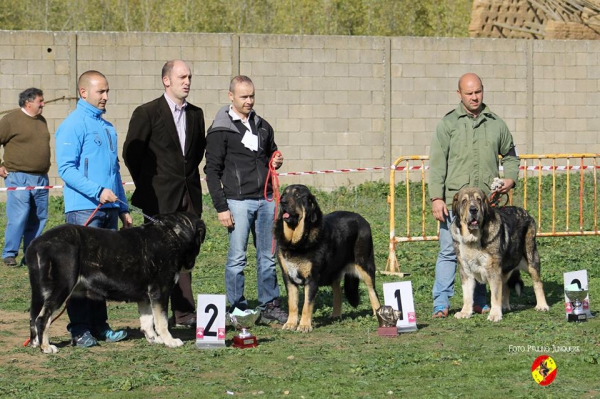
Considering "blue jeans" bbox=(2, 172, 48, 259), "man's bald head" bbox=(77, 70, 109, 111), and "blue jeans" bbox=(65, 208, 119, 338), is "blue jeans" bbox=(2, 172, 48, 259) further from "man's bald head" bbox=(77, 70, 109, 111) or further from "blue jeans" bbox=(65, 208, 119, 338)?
"man's bald head" bbox=(77, 70, 109, 111)

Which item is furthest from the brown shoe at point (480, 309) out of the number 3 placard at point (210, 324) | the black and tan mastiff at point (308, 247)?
the number 3 placard at point (210, 324)

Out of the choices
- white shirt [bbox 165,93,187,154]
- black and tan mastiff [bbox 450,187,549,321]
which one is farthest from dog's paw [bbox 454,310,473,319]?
white shirt [bbox 165,93,187,154]

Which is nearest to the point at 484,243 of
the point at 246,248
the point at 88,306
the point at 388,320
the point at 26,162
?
the point at 388,320

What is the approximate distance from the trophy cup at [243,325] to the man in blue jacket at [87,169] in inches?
38.3

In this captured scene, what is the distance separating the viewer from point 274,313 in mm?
8984

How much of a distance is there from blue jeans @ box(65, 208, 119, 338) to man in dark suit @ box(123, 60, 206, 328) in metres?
0.44

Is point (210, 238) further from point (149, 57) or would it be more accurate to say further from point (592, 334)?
point (592, 334)

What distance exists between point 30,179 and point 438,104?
31.1 feet

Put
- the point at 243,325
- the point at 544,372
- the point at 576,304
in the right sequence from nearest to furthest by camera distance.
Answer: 1. the point at 544,372
2. the point at 243,325
3. the point at 576,304

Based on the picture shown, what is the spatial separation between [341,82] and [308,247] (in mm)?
11348

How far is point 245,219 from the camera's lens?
8773 millimetres

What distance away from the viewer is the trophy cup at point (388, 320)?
8156mm

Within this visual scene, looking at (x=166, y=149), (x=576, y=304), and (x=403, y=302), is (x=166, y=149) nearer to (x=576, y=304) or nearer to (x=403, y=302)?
(x=403, y=302)

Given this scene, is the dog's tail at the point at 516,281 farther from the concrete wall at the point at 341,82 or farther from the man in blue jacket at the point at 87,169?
the concrete wall at the point at 341,82
